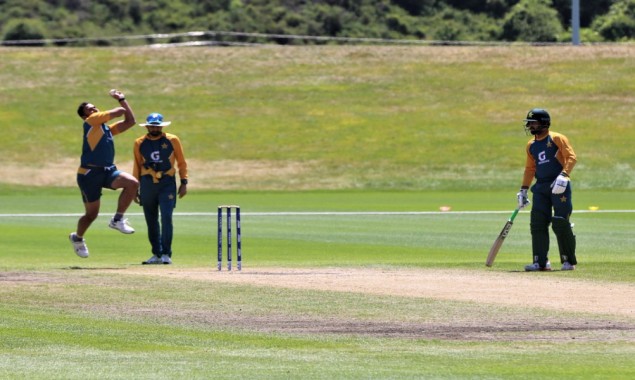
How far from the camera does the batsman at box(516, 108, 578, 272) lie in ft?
61.6

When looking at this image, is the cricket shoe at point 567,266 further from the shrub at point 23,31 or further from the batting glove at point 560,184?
the shrub at point 23,31

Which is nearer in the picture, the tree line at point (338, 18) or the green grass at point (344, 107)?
the green grass at point (344, 107)

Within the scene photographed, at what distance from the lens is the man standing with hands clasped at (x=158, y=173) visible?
2025cm

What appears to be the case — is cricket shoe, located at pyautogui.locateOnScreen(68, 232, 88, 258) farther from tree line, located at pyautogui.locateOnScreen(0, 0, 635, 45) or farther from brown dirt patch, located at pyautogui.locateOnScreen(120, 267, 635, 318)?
tree line, located at pyautogui.locateOnScreen(0, 0, 635, 45)

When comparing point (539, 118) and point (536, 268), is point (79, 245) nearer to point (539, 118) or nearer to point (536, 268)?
point (536, 268)

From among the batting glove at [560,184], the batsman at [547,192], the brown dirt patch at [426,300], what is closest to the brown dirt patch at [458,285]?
the brown dirt patch at [426,300]

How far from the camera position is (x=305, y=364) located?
1125cm

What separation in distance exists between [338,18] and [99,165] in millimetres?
63030

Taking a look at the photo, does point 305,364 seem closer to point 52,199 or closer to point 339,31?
point 52,199

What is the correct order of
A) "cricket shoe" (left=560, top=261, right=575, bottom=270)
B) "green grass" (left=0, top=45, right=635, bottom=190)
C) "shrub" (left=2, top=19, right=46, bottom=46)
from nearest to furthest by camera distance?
"cricket shoe" (left=560, top=261, right=575, bottom=270)
"green grass" (left=0, top=45, right=635, bottom=190)
"shrub" (left=2, top=19, right=46, bottom=46)

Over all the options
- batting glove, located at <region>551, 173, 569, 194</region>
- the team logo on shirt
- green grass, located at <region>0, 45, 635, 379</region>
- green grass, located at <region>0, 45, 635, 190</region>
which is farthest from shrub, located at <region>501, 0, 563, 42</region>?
batting glove, located at <region>551, 173, 569, 194</region>

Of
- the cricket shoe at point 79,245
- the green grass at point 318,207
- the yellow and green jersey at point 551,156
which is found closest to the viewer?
the green grass at point 318,207

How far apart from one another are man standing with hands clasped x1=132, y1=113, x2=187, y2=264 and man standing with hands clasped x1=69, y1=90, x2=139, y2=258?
421 millimetres

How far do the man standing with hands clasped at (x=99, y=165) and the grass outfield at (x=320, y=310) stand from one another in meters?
0.77
